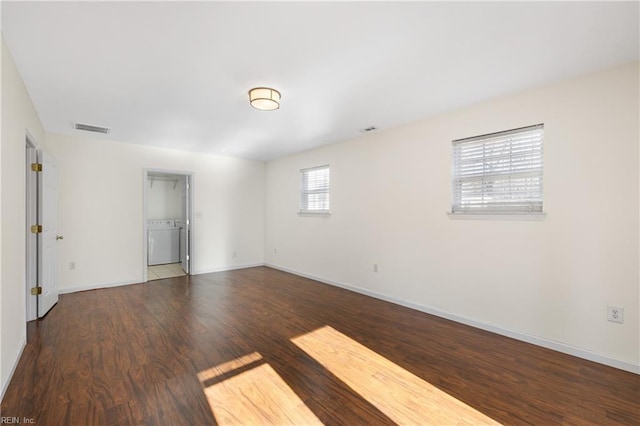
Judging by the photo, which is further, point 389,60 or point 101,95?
point 101,95

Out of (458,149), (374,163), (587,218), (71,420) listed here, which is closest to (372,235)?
(374,163)

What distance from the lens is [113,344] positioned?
103 inches

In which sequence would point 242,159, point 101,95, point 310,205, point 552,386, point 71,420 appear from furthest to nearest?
point 242,159
point 310,205
point 101,95
point 552,386
point 71,420

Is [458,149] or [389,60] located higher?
[389,60]

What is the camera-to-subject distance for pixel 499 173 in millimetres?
2920

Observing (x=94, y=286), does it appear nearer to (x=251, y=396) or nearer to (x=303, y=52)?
(x=251, y=396)

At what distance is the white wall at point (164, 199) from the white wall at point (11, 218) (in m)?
4.53

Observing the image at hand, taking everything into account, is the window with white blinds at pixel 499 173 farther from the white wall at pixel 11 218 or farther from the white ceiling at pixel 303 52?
the white wall at pixel 11 218

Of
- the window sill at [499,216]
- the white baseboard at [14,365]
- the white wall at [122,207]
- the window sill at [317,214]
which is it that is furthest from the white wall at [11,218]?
the window sill at [499,216]

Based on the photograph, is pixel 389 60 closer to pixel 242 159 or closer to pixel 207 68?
pixel 207 68

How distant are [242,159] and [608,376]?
6.09m

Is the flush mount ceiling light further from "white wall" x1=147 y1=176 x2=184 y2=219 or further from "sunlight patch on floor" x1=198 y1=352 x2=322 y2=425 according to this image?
"white wall" x1=147 y1=176 x2=184 y2=219

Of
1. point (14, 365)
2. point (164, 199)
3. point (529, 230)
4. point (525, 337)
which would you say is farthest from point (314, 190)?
point (164, 199)

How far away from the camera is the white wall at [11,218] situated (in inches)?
76.0
